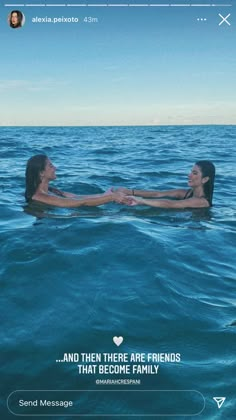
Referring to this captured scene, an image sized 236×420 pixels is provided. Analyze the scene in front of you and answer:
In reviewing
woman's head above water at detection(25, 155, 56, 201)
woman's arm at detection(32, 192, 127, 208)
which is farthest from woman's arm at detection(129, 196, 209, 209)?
woman's head above water at detection(25, 155, 56, 201)

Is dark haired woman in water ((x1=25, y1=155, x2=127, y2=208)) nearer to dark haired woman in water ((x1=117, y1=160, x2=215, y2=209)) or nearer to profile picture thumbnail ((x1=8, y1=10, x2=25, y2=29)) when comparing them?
dark haired woman in water ((x1=117, y1=160, x2=215, y2=209))

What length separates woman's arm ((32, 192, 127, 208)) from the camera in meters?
8.57

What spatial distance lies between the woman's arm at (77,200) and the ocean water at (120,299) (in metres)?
0.16

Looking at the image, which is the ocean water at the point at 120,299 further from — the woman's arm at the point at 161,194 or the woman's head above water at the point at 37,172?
the woman's arm at the point at 161,194

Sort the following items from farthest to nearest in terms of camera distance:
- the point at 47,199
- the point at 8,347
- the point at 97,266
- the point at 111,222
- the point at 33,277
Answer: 1. the point at 47,199
2. the point at 111,222
3. the point at 97,266
4. the point at 33,277
5. the point at 8,347

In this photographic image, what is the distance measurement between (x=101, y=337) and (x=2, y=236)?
11.2ft

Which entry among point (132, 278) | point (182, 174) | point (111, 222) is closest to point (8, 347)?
point (132, 278)

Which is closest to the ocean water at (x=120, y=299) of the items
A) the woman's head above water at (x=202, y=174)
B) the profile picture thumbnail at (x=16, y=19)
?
the woman's head above water at (x=202, y=174)

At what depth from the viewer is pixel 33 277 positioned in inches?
208

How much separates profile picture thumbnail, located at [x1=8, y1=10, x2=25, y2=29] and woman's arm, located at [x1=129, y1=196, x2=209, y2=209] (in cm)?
399

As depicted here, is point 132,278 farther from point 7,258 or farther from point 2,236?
point 2,236

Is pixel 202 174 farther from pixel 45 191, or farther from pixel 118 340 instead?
pixel 118 340

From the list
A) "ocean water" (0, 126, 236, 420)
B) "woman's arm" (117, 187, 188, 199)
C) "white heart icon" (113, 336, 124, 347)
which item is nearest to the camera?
"ocean water" (0, 126, 236, 420)

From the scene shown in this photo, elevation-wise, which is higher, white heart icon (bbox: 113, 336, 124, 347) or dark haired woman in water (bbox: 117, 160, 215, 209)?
dark haired woman in water (bbox: 117, 160, 215, 209)
